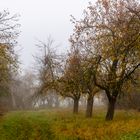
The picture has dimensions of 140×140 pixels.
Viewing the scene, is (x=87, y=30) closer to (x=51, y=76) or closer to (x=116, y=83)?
(x=116, y=83)

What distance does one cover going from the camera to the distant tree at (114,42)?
101ft

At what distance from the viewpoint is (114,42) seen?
31.6 meters

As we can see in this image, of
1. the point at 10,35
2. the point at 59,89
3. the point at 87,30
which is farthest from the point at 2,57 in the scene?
the point at 59,89

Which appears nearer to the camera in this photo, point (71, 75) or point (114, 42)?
point (114, 42)

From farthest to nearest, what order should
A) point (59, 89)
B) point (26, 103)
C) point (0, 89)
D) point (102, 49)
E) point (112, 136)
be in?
point (26, 103) < point (0, 89) < point (59, 89) < point (102, 49) < point (112, 136)

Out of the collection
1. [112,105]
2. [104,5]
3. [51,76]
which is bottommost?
[112,105]

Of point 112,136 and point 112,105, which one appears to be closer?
point 112,136

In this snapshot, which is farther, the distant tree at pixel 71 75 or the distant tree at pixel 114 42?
the distant tree at pixel 71 75

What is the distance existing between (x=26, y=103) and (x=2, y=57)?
69.1m

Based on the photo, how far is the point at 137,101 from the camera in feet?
183

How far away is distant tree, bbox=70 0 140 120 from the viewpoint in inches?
1216

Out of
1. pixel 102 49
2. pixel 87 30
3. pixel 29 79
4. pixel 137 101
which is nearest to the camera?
pixel 102 49

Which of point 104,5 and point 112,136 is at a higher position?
point 104,5

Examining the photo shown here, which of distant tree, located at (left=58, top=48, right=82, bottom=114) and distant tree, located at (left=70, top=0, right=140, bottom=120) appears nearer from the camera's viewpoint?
distant tree, located at (left=70, top=0, right=140, bottom=120)
